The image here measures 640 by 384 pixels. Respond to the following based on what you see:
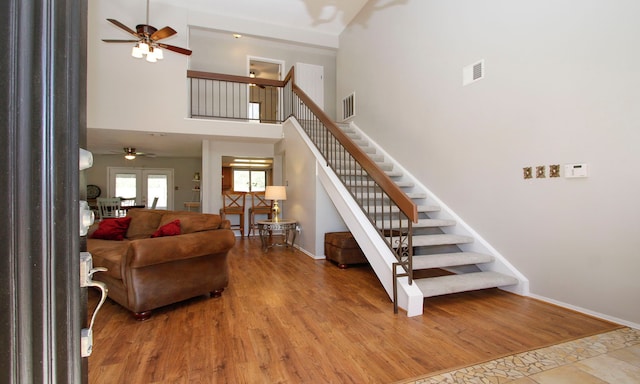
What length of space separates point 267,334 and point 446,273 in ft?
8.17

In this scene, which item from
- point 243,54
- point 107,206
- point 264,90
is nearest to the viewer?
point 107,206

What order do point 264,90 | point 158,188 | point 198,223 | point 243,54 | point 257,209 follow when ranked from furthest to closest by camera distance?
1. point 158,188
2. point 264,90
3. point 243,54
4. point 257,209
5. point 198,223

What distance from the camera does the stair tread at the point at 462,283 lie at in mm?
2857

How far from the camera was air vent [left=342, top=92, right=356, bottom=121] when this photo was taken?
6566mm

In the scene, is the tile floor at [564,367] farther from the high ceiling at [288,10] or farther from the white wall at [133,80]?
the high ceiling at [288,10]

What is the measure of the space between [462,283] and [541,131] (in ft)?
5.27

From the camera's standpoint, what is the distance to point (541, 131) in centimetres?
294

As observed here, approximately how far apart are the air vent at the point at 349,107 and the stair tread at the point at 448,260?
13.0ft

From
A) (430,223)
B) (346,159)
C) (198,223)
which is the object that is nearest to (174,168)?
(346,159)

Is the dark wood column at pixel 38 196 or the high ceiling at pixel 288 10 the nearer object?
the dark wood column at pixel 38 196

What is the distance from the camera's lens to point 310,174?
16.4 ft

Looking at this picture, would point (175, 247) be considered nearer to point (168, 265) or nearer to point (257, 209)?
point (168, 265)

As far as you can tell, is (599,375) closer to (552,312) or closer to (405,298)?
(552,312)

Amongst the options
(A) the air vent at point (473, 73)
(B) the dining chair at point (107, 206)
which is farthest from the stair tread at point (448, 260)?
(B) the dining chair at point (107, 206)
